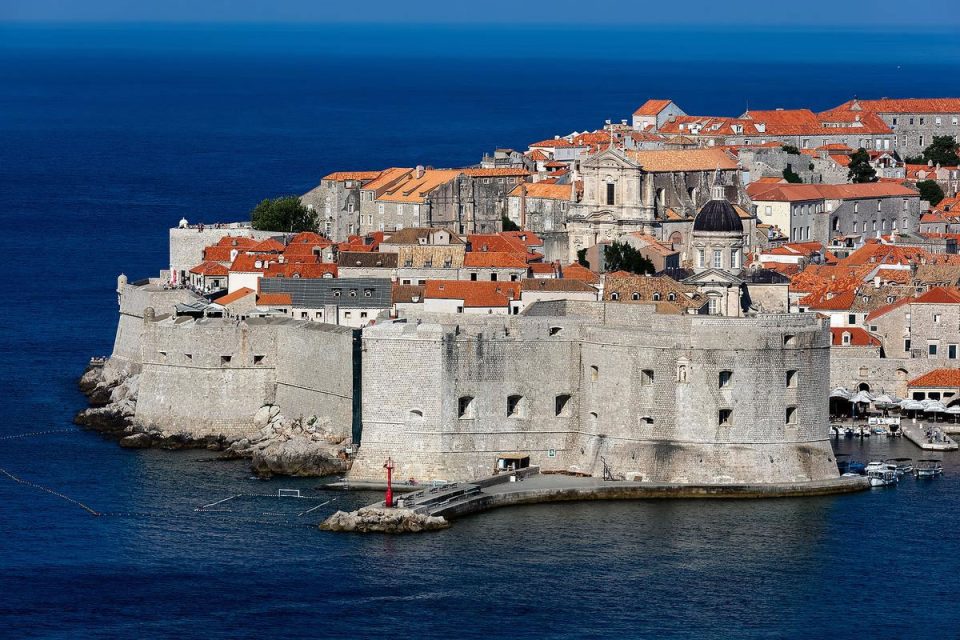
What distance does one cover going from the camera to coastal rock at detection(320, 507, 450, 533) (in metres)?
47.7

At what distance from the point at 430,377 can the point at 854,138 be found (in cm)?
5907

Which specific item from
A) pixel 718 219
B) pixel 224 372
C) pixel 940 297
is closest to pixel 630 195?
pixel 940 297

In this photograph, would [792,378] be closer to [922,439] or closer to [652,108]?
[922,439]

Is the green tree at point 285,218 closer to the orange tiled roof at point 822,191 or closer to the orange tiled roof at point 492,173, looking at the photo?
the orange tiled roof at point 492,173

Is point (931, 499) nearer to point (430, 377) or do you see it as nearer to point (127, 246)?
point (430, 377)

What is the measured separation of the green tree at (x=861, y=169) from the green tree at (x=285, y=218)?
2398cm

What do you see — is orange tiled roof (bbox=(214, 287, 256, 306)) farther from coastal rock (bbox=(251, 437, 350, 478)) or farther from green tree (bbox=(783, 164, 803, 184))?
green tree (bbox=(783, 164, 803, 184))

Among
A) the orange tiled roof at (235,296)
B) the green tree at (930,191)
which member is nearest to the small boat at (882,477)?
the orange tiled roof at (235,296)

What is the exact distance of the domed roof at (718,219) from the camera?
186ft

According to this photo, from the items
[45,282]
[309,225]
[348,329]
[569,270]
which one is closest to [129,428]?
[348,329]

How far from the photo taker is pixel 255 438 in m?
56.2

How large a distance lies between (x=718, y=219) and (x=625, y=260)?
11.7m

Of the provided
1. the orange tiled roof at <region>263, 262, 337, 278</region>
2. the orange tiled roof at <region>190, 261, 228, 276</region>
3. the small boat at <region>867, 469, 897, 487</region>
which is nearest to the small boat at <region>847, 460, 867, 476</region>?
the small boat at <region>867, 469, 897, 487</region>

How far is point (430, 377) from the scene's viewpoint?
50906mm
